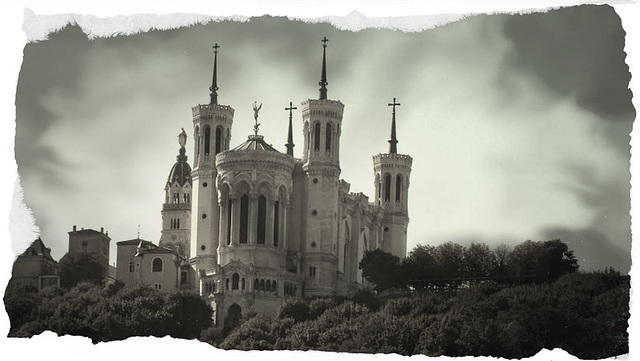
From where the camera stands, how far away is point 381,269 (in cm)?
7519

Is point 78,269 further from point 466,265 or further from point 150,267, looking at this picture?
point 466,265

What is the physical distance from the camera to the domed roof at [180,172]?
89750mm

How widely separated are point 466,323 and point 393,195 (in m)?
28.6

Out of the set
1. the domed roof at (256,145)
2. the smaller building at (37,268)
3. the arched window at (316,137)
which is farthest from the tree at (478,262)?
the smaller building at (37,268)

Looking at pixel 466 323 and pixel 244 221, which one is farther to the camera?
pixel 244 221

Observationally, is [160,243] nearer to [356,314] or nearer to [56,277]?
[56,277]

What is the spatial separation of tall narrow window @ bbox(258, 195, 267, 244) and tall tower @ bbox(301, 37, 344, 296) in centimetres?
231

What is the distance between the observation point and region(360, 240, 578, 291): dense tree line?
220 ft

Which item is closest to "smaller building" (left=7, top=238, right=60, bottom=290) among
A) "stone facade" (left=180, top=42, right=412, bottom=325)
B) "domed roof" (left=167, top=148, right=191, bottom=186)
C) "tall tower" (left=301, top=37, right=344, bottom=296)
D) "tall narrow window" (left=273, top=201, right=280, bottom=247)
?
"stone facade" (left=180, top=42, right=412, bottom=325)

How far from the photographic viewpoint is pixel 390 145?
84500 mm

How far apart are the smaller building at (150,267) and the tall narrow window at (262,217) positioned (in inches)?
164

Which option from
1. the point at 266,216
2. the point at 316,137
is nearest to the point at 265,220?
the point at 266,216

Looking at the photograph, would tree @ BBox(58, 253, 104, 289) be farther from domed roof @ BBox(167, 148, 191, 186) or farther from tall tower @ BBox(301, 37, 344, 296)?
domed roof @ BBox(167, 148, 191, 186)

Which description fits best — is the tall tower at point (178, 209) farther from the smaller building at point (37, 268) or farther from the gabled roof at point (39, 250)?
the gabled roof at point (39, 250)
